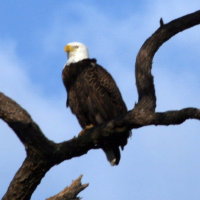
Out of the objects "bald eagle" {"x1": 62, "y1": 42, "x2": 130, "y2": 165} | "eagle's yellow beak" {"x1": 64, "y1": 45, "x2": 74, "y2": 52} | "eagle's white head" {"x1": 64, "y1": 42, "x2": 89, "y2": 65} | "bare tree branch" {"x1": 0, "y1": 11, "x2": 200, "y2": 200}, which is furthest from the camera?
"eagle's yellow beak" {"x1": 64, "y1": 45, "x2": 74, "y2": 52}

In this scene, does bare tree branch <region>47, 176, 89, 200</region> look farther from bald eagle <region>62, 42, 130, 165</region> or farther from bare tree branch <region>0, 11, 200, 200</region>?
bald eagle <region>62, 42, 130, 165</region>

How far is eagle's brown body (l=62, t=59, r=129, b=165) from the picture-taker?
22.5ft

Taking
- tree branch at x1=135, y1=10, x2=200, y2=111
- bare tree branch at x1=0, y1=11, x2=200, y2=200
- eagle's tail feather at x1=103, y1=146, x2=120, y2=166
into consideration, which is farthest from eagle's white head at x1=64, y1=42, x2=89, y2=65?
bare tree branch at x1=0, y1=11, x2=200, y2=200

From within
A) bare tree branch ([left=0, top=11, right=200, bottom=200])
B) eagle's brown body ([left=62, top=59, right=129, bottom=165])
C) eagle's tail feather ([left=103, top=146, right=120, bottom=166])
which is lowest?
bare tree branch ([left=0, top=11, right=200, bottom=200])

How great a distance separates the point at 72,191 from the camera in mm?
5824

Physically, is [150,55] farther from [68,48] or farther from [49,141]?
[68,48]

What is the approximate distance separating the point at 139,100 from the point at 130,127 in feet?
1.00

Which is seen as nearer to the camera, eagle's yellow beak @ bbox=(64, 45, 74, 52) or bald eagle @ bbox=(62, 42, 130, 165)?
bald eagle @ bbox=(62, 42, 130, 165)

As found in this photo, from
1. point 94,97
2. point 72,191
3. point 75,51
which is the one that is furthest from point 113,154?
point 75,51

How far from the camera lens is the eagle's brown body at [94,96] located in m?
6.86

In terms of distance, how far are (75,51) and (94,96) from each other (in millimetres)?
1091

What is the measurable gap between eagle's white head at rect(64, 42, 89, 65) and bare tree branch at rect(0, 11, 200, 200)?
218cm

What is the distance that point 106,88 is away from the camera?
6914 millimetres

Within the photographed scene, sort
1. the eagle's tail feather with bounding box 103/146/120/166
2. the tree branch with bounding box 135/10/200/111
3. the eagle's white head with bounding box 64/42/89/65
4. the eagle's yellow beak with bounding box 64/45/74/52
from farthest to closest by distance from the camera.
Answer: the eagle's yellow beak with bounding box 64/45/74/52 < the eagle's white head with bounding box 64/42/89/65 < the eagle's tail feather with bounding box 103/146/120/166 < the tree branch with bounding box 135/10/200/111
